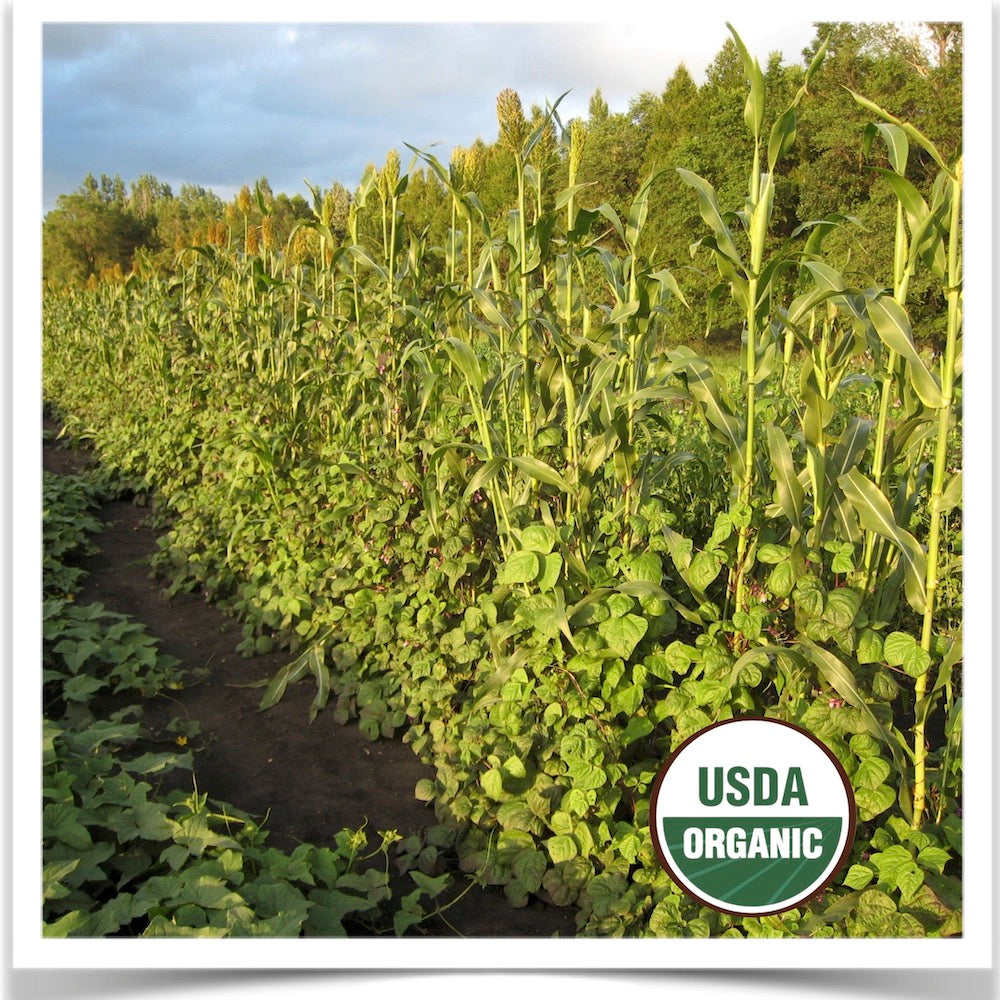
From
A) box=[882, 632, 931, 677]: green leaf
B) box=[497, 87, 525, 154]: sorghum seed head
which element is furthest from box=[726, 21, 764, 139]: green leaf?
box=[882, 632, 931, 677]: green leaf

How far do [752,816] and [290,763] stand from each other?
1719 mm

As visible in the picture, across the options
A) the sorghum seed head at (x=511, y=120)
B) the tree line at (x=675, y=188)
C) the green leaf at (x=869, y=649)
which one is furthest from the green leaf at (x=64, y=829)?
the tree line at (x=675, y=188)

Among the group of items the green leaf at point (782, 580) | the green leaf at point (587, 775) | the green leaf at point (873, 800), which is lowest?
the green leaf at point (587, 775)

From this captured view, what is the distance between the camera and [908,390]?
1.94 m

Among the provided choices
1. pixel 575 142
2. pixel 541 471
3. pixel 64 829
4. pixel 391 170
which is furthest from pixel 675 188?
pixel 64 829

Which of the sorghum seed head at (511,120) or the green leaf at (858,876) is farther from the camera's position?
the sorghum seed head at (511,120)

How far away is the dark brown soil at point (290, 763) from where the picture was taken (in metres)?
2.21

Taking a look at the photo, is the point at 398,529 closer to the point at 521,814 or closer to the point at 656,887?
the point at 521,814

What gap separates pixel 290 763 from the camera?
9.30 feet

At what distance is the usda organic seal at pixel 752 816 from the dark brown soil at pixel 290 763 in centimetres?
66

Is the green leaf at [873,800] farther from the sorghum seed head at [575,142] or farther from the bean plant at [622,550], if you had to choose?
the sorghum seed head at [575,142]

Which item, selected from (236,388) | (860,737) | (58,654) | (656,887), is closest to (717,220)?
(860,737)

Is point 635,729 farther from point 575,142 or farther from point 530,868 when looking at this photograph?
point 575,142
